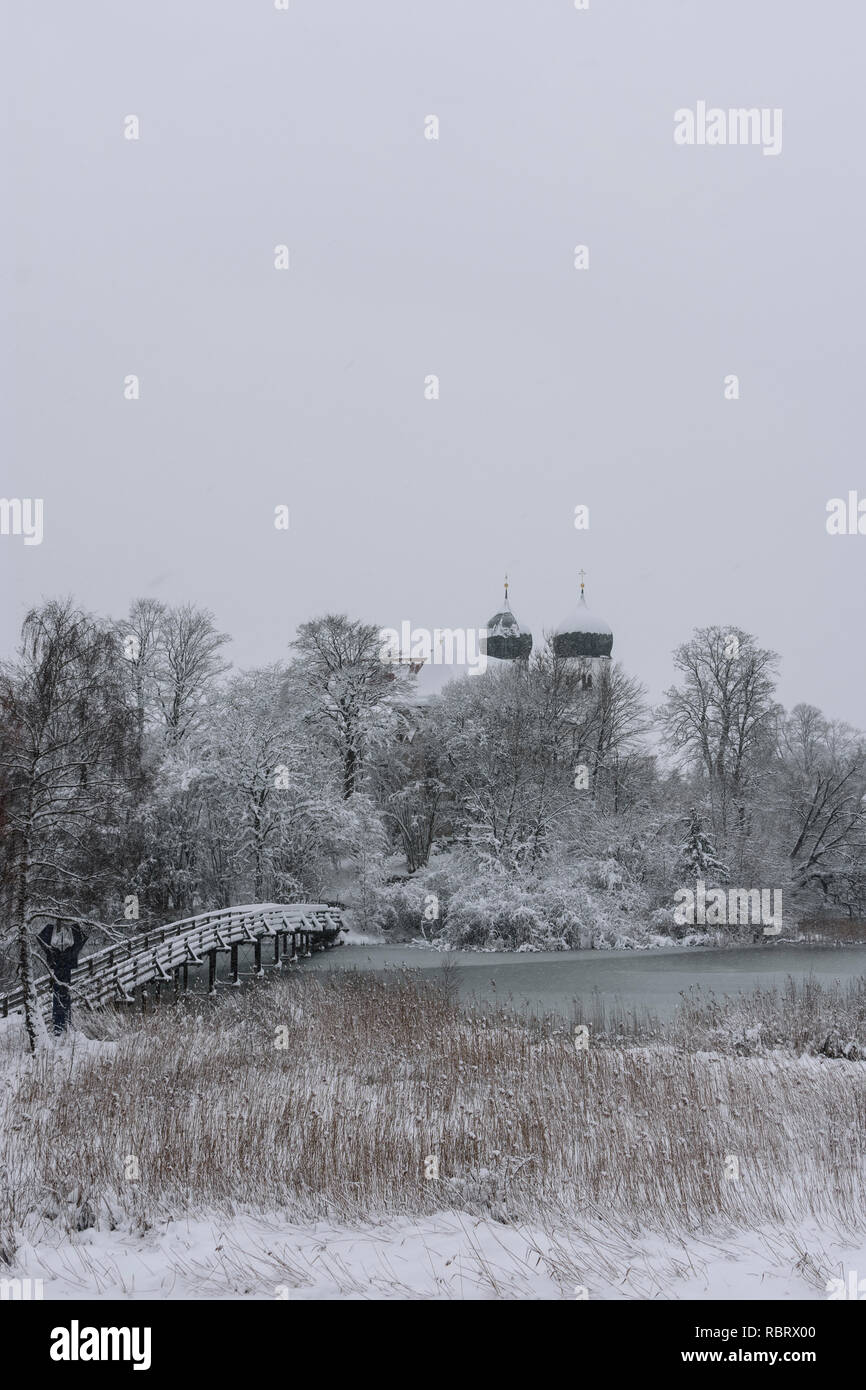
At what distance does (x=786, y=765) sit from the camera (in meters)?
54.8

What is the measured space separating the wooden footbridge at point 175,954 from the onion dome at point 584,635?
4436 cm

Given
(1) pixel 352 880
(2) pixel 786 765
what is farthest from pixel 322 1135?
(2) pixel 786 765

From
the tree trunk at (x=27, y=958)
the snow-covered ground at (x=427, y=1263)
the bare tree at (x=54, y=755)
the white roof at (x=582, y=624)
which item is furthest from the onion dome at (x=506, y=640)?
the snow-covered ground at (x=427, y=1263)

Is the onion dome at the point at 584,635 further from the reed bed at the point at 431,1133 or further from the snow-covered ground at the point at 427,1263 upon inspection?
the snow-covered ground at the point at 427,1263

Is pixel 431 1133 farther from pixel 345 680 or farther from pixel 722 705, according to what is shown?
pixel 722 705

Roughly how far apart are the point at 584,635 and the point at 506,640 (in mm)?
9844

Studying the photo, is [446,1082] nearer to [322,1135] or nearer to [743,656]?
[322,1135]

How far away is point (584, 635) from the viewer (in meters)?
80.1

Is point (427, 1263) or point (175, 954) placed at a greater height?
point (427, 1263)

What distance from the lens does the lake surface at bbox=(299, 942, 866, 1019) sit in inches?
980

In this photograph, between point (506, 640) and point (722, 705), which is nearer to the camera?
point (722, 705)

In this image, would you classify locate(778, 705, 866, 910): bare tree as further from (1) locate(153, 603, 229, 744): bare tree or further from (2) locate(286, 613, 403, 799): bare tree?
(1) locate(153, 603, 229, 744): bare tree

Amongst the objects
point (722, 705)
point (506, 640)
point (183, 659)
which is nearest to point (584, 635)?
point (506, 640)

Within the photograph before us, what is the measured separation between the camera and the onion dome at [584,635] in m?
79.4
